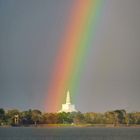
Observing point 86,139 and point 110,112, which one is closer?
point 86,139

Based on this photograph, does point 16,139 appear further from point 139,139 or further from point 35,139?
point 139,139

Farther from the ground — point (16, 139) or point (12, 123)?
point (12, 123)

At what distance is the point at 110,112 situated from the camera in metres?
174

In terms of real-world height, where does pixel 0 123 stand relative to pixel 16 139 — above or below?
above

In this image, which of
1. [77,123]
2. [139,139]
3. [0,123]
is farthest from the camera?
[77,123]

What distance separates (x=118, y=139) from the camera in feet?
280

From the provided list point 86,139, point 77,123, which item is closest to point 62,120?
point 77,123

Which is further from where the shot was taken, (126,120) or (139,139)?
(126,120)

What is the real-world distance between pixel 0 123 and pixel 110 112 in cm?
3268

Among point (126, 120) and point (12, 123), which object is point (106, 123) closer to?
point (126, 120)

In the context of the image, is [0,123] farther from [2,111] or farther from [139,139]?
[139,139]

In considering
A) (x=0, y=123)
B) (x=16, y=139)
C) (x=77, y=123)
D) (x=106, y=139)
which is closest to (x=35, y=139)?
(x=16, y=139)

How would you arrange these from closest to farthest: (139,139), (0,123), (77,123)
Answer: (139,139), (0,123), (77,123)

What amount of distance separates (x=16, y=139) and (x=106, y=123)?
87.7 metres
